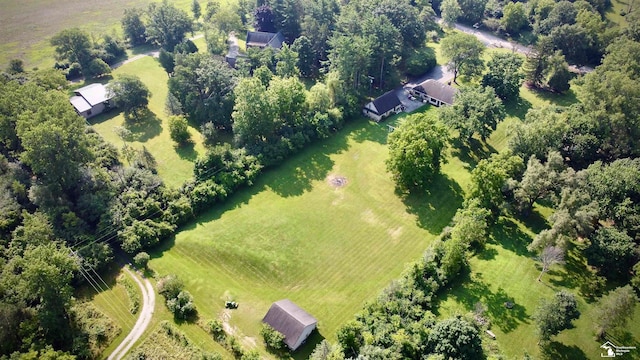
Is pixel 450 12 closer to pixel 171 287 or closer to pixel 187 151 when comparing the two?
pixel 187 151

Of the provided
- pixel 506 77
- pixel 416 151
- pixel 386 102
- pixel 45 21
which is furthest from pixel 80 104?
pixel 506 77

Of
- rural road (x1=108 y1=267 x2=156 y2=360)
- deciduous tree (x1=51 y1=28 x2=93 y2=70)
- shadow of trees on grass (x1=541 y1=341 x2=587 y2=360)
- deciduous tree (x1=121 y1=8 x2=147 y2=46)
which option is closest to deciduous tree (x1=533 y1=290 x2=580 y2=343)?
shadow of trees on grass (x1=541 y1=341 x2=587 y2=360)

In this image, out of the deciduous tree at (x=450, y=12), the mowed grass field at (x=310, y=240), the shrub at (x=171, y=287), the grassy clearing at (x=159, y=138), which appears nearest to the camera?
the shrub at (x=171, y=287)

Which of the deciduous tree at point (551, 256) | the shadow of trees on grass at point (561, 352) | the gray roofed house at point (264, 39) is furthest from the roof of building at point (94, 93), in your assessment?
the shadow of trees on grass at point (561, 352)

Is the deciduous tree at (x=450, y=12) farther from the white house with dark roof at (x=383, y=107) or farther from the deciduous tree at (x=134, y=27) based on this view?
the deciduous tree at (x=134, y=27)

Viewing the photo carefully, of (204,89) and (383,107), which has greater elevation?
(204,89)

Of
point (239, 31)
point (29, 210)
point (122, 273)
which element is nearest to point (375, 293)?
point (122, 273)

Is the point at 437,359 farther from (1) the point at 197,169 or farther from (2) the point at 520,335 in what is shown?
(1) the point at 197,169
